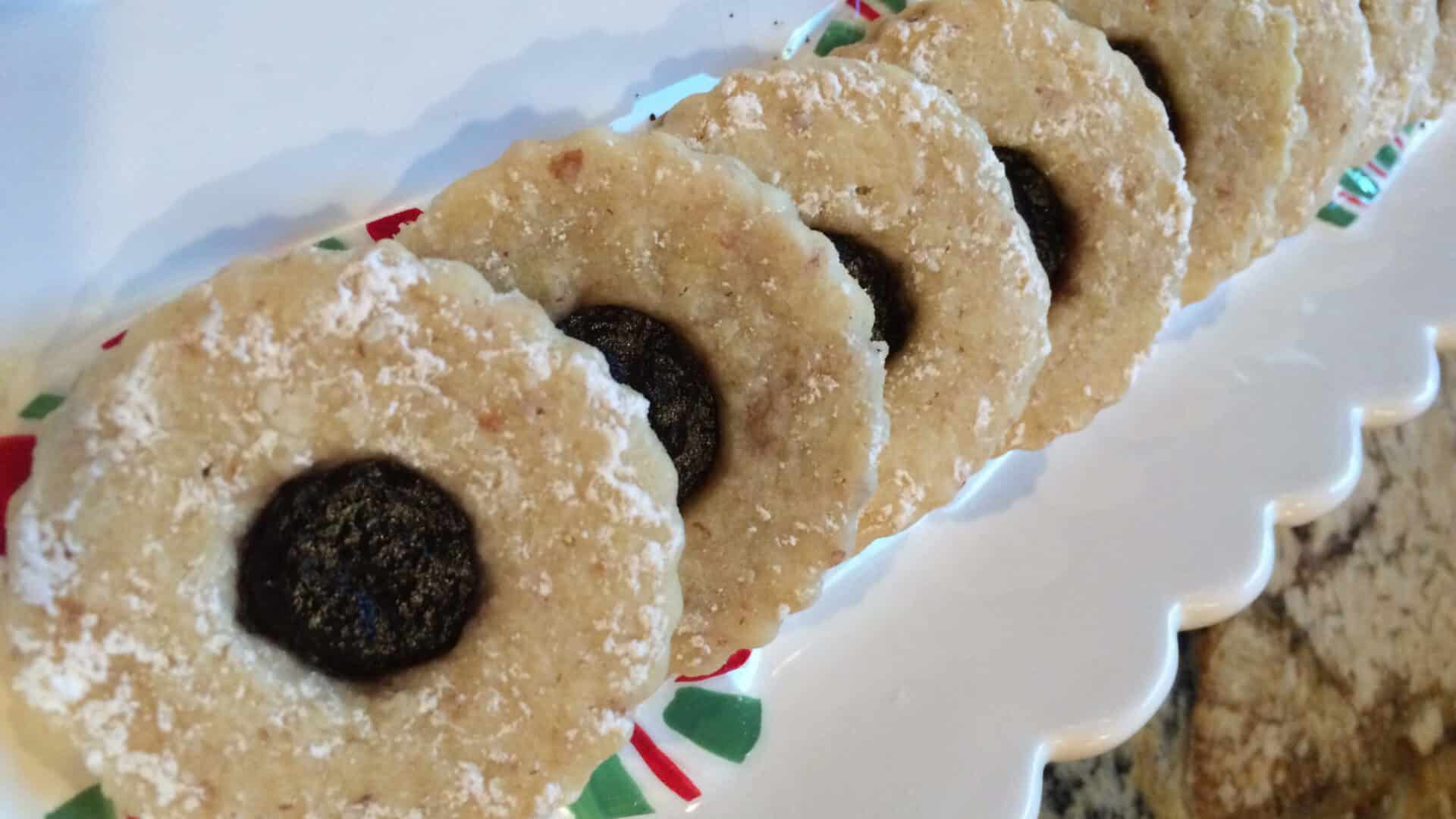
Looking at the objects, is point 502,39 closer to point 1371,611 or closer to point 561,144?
point 561,144

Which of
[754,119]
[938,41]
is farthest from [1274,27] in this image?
[754,119]

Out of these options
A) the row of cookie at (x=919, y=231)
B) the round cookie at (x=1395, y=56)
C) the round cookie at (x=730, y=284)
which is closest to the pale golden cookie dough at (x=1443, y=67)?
the round cookie at (x=1395, y=56)

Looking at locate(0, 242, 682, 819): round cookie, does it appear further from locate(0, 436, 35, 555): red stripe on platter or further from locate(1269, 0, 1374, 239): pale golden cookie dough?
locate(1269, 0, 1374, 239): pale golden cookie dough

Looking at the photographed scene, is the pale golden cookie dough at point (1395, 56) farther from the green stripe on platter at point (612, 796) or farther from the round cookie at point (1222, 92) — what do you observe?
the green stripe on platter at point (612, 796)

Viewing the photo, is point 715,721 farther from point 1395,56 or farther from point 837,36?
point 1395,56

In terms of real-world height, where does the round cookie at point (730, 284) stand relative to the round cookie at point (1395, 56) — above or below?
above

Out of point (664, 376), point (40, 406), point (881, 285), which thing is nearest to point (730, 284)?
point (664, 376)
